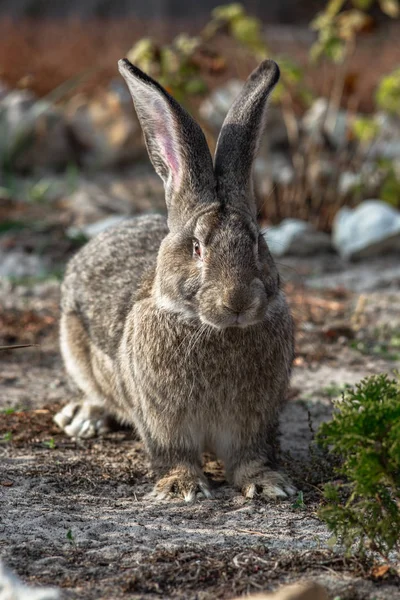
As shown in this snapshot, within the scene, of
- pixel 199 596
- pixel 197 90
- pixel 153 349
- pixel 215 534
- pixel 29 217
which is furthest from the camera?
pixel 29 217

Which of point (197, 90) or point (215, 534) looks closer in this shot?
point (215, 534)

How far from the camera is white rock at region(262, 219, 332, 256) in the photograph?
895 centimetres

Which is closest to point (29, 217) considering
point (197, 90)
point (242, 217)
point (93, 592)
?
point (197, 90)

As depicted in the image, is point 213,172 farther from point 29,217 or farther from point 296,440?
point 29,217

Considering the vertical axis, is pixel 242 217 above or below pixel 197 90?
below

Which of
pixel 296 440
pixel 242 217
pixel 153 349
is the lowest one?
pixel 296 440

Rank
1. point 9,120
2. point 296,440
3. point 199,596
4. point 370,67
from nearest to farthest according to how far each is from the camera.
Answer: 1. point 199,596
2. point 296,440
3. point 9,120
4. point 370,67

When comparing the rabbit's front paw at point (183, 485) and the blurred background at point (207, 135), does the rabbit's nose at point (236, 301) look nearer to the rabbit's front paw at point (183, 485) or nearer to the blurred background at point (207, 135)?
the rabbit's front paw at point (183, 485)

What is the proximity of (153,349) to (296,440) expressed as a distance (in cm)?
120

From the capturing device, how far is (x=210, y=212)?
4.13m

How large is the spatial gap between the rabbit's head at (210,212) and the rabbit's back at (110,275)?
622mm

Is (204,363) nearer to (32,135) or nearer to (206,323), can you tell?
(206,323)

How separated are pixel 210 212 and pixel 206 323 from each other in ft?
1.58

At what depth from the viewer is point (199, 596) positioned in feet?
10.4
